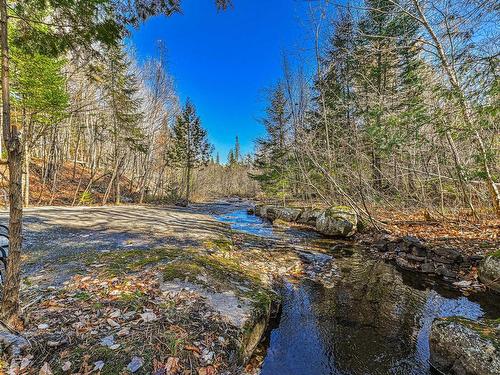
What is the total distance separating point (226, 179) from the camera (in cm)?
5231

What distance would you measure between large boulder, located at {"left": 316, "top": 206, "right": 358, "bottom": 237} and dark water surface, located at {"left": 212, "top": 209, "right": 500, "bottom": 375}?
4006 mm

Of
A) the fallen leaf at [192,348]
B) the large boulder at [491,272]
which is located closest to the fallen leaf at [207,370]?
the fallen leaf at [192,348]

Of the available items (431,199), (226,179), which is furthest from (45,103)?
(226,179)

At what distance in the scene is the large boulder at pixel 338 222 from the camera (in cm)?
1050

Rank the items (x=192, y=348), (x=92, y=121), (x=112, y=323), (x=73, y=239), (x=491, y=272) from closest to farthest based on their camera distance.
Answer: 1. (x=192, y=348)
2. (x=112, y=323)
3. (x=491, y=272)
4. (x=73, y=239)
5. (x=92, y=121)

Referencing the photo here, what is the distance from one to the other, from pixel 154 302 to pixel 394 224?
10.4 meters

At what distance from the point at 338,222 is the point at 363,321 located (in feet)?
21.9

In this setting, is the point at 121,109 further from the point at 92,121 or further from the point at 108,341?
the point at 108,341

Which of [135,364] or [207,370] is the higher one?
[135,364]

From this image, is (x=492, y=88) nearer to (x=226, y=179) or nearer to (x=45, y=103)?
(x=45, y=103)

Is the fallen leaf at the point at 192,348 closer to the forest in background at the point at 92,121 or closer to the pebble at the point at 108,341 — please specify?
the pebble at the point at 108,341

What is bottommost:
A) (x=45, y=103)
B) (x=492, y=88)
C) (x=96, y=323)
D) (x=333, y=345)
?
(x=333, y=345)

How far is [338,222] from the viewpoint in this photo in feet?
35.0

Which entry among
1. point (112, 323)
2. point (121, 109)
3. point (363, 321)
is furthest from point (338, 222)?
point (121, 109)
